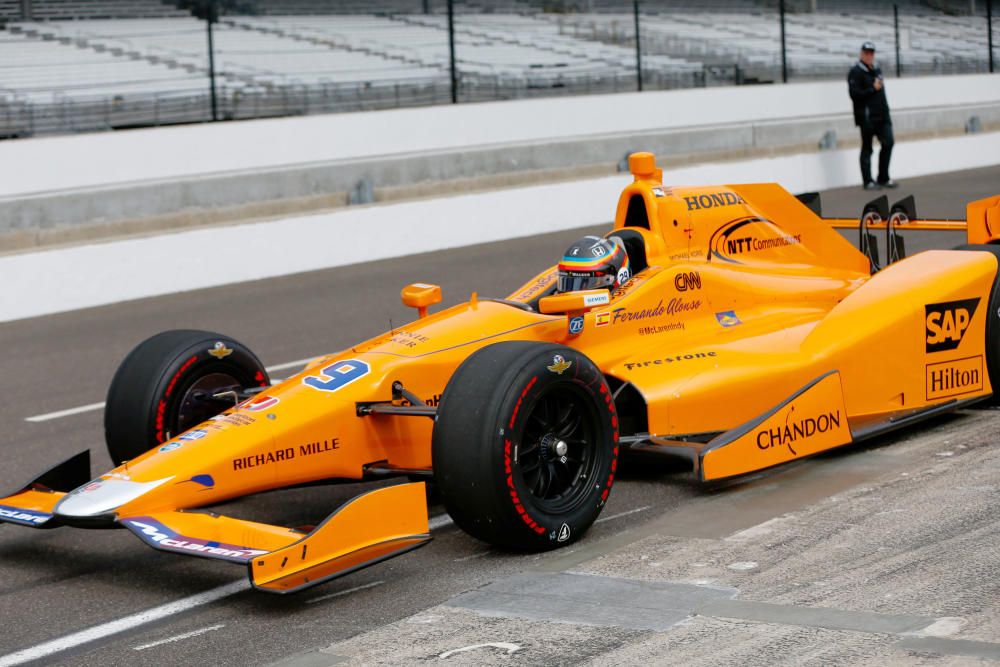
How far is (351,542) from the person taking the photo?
202 inches

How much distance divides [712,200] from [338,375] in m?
2.76

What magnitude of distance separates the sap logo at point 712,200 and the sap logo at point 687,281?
59 centimetres

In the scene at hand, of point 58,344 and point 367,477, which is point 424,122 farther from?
point 367,477

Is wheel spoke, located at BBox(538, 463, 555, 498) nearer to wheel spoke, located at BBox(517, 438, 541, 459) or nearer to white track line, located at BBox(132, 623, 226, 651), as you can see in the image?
wheel spoke, located at BBox(517, 438, 541, 459)

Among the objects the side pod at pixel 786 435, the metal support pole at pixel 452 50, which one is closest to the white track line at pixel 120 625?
the side pod at pixel 786 435

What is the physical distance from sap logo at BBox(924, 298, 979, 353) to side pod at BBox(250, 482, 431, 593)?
321 centimetres

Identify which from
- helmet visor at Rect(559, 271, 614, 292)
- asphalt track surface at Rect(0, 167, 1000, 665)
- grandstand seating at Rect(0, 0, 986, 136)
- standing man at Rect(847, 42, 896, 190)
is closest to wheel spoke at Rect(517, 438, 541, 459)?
asphalt track surface at Rect(0, 167, 1000, 665)

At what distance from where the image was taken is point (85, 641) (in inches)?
196

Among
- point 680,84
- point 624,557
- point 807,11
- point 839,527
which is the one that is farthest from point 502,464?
point 807,11

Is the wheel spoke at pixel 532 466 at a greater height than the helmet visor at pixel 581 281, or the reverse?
the helmet visor at pixel 581 281

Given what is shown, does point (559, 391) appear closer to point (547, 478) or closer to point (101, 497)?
point (547, 478)

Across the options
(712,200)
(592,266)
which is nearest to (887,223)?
(712,200)

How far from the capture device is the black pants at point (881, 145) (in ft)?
68.2

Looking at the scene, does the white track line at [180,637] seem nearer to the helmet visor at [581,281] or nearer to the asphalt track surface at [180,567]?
the asphalt track surface at [180,567]
